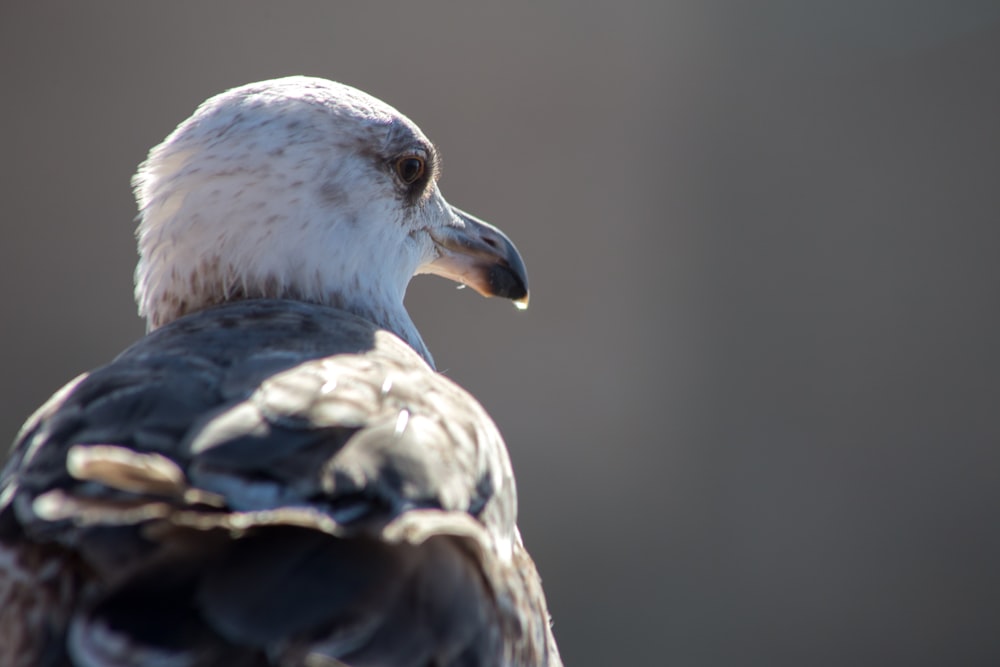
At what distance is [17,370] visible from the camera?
5.49 meters

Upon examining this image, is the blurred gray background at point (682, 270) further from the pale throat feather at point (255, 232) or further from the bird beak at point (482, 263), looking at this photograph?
the pale throat feather at point (255, 232)

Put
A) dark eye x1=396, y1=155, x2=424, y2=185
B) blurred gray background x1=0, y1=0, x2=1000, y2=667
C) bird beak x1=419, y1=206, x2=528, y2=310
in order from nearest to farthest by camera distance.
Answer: dark eye x1=396, y1=155, x2=424, y2=185
bird beak x1=419, y1=206, x2=528, y2=310
blurred gray background x1=0, y1=0, x2=1000, y2=667

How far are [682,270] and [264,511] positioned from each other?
4.75 metres

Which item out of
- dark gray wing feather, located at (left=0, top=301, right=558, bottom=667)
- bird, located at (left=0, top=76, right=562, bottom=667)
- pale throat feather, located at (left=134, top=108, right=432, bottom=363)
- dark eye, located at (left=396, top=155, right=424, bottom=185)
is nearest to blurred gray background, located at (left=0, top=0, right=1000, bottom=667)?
dark eye, located at (left=396, top=155, right=424, bottom=185)

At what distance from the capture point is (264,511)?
1.34 meters

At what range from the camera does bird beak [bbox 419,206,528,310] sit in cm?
271

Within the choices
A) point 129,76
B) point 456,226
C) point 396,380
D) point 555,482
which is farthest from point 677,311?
point 396,380

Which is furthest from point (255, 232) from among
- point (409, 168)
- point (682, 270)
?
point (682, 270)

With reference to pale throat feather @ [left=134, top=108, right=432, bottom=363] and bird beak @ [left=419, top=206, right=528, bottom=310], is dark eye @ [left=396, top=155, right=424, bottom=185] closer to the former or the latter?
pale throat feather @ [left=134, top=108, right=432, bottom=363]

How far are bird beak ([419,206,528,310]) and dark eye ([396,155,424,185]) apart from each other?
21cm

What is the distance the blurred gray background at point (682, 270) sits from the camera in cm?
546

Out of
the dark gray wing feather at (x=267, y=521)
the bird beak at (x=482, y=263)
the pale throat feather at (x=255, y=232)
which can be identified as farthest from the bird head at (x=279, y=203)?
the dark gray wing feather at (x=267, y=521)

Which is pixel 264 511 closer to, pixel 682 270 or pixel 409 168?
pixel 409 168

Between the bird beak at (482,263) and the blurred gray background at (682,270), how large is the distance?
9.08 ft
